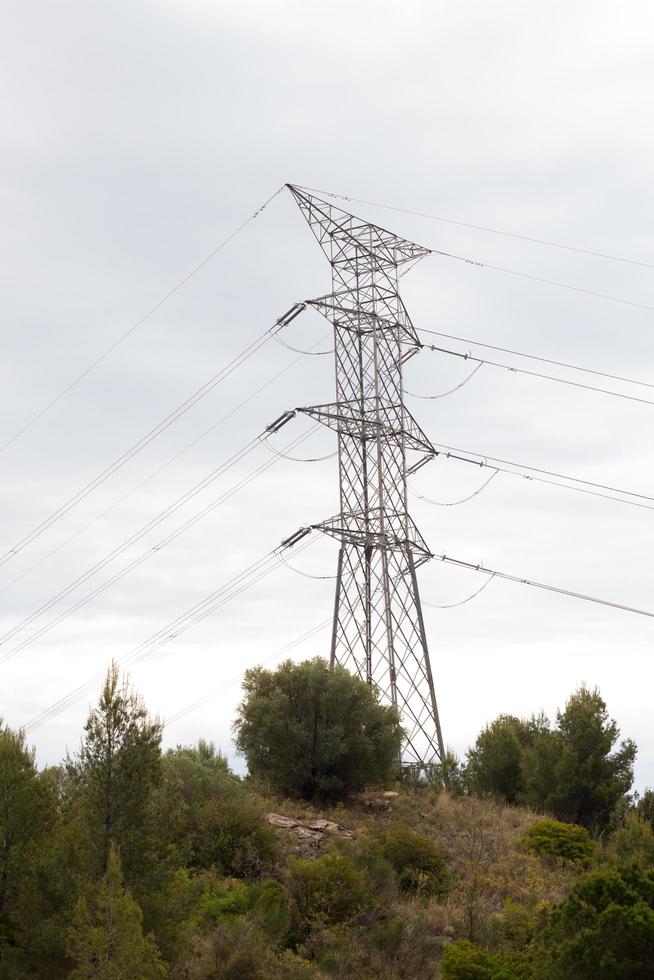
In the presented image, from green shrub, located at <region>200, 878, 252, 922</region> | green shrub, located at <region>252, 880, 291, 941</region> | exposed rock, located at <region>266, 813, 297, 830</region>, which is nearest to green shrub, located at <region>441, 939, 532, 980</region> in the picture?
green shrub, located at <region>252, 880, 291, 941</region>

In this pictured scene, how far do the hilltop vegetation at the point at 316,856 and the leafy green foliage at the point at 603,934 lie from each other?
44mm

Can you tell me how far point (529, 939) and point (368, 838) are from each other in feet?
25.4

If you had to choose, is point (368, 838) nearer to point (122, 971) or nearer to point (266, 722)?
point (266, 722)

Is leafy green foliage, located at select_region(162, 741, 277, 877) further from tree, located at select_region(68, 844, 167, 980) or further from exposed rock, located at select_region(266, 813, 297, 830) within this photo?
tree, located at select_region(68, 844, 167, 980)

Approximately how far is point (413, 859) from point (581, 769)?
1225 cm

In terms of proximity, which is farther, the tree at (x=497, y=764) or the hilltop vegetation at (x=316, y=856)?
the tree at (x=497, y=764)

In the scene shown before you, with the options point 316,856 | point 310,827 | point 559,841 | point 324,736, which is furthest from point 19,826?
point 559,841

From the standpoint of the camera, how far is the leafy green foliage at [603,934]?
26.5 metres

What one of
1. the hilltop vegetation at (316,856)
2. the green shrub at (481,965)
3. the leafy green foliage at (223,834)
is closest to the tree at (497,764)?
the hilltop vegetation at (316,856)

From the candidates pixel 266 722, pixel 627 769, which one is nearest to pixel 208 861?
pixel 266 722

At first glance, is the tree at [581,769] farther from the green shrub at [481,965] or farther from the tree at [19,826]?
the tree at [19,826]

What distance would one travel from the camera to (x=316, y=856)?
3931 cm

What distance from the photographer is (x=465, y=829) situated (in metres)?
43.3

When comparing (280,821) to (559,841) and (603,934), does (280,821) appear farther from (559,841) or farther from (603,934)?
(603,934)
